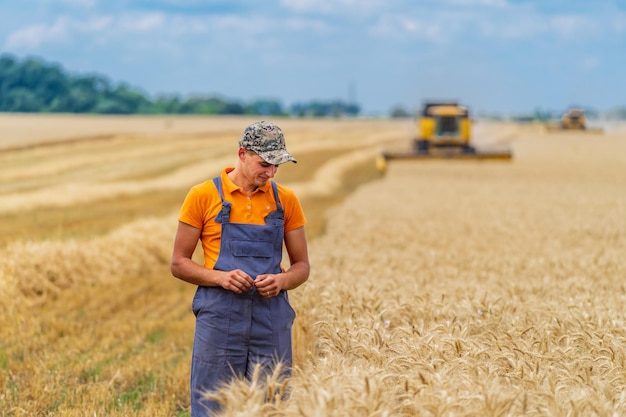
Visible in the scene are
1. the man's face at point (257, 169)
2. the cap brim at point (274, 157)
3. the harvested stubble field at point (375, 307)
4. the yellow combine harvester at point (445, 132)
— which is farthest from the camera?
the yellow combine harvester at point (445, 132)

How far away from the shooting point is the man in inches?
203

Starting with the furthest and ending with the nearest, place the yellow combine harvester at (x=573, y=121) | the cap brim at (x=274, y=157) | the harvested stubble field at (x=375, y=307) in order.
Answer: the yellow combine harvester at (x=573, y=121) < the cap brim at (x=274, y=157) < the harvested stubble field at (x=375, y=307)

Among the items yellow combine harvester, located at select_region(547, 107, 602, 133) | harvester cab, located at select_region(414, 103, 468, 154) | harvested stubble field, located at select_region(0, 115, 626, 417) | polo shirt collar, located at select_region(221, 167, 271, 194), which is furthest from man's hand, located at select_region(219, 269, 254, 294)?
yellow combine harvester, located at select_region(547, 107, 602, 133)

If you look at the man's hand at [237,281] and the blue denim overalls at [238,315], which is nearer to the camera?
the man's hand at [237,281]

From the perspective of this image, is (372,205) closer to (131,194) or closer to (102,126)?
(131,194)

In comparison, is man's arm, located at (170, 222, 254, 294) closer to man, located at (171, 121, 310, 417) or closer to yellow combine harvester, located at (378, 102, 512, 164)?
man, located at (171, 121, 310, 417)

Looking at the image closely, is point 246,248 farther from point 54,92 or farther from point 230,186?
point 54,92

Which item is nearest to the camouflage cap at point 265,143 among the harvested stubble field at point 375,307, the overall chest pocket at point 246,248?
the overall chest pocket at point 246,248

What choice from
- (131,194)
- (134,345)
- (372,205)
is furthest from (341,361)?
(131,194)

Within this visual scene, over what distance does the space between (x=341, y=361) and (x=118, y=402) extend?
3.58m

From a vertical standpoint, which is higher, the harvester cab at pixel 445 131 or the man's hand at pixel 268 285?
the man's hand at pixel 268 285

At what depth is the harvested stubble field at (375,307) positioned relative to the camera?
417cm

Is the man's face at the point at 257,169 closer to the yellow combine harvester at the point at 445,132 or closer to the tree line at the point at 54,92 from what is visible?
the yellow combine harvester at the point at 445,132

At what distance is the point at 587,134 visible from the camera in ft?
288
